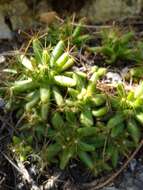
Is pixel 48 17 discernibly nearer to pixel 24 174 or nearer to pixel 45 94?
pixel 45 94

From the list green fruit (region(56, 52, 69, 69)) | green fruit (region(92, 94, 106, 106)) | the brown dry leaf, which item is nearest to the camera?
green fruit (region(92, 94, 106, 106))

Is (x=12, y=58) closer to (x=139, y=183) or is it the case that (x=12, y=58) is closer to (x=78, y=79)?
(x=78, y=79)

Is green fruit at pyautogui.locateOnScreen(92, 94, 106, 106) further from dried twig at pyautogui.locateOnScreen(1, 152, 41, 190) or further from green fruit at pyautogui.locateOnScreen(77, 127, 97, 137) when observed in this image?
dried twig at pyautogui.locateOnScreen(1, 152, 41, 190)

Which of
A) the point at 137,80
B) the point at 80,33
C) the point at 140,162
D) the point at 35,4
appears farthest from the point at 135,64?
the point at 35,4

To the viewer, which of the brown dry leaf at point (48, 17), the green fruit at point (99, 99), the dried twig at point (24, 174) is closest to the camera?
the dried twig at point (24, 174)

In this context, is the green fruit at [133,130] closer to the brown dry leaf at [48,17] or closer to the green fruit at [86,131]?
the green fruit at [86,131]

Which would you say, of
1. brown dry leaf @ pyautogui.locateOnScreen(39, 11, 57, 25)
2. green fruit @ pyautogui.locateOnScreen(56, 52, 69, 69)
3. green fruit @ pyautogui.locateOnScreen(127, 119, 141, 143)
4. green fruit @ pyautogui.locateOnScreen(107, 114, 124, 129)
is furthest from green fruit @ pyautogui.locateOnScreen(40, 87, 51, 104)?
brown dry leaf @ pyautogui.locateOnScreen(39, 11, 57, 25)

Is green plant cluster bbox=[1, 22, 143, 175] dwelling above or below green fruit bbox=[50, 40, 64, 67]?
below

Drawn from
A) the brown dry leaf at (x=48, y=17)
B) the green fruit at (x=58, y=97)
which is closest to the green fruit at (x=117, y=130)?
the green fruit at (x=58, y=97)

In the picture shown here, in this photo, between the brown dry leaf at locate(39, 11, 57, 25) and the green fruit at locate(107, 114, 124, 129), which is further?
the brown dry leaf at locate(39, 11, 57, 25)
